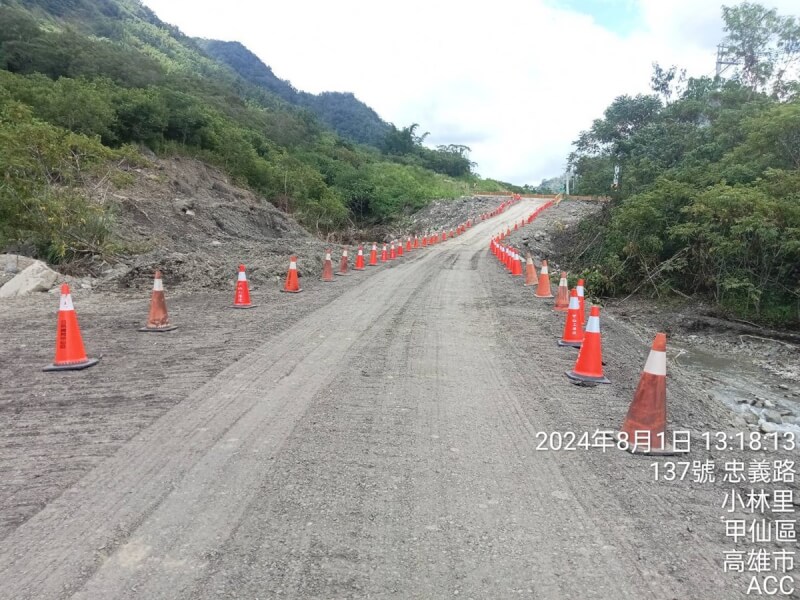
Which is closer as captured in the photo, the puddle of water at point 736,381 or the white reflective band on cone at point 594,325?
the white reflective band on cone at point 594,325

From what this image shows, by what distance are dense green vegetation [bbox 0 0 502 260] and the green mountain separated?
52045 mm

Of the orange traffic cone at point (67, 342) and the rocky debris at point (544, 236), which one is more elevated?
the rocky debris at point (544, 236)

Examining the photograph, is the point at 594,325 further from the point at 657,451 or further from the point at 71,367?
the point at 71,367

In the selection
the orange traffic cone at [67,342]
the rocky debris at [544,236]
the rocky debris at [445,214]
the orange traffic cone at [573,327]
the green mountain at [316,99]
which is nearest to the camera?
the orange traffic cone at [67,342]

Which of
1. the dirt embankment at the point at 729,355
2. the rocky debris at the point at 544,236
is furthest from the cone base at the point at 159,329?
the rocky debris at the point at 544,236

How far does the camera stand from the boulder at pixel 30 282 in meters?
10.9

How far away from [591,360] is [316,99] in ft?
522

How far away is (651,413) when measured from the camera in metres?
4.45

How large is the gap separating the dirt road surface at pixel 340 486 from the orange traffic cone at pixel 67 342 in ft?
0.84

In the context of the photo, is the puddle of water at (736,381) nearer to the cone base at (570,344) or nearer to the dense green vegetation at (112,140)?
the cone base at (570,344)

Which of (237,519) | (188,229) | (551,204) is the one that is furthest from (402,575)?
(551,204)

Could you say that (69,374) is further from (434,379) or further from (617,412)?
(617,412)

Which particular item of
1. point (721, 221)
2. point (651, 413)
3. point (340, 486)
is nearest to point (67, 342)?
point (340, 486)

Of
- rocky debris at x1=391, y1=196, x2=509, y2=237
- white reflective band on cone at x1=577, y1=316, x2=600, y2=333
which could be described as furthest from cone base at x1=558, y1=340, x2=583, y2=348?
rocky debris at x1=391, y1=196, x2=509, y2=237
